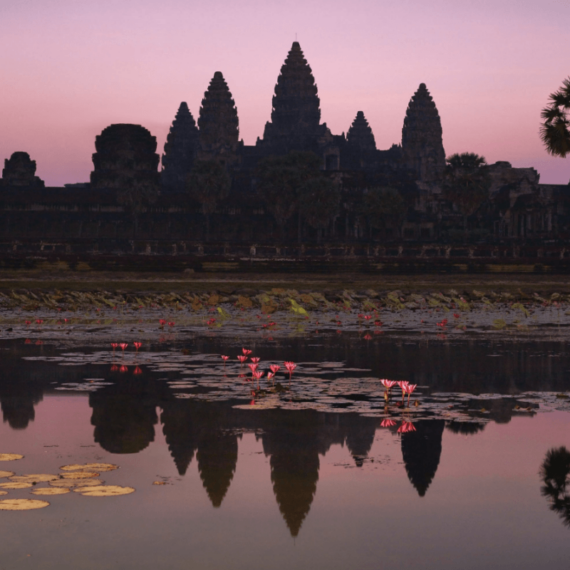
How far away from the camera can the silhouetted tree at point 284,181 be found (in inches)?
4530

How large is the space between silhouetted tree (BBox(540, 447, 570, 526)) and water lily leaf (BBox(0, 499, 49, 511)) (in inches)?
155

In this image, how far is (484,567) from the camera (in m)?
5.96

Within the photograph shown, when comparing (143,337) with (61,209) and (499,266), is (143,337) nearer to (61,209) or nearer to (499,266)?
(499,266)

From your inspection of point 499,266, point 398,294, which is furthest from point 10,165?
point 398,294

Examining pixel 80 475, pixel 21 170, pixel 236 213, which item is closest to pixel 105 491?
pixel 80 475

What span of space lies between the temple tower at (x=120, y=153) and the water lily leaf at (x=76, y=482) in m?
144

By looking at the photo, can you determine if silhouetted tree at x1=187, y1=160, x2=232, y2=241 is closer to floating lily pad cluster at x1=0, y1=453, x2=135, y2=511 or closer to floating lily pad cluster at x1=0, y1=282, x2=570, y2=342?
floating lily pad cluster at x1=0, y1=282, x2=570, y2=342

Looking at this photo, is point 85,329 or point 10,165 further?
point 10,165

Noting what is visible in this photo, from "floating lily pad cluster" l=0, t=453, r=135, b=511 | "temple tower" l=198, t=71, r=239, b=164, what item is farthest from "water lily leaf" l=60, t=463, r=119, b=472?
"temple tower" l=198, t=71, r=239, b=164

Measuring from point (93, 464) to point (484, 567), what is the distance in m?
4.07

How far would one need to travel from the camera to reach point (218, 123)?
174750mm

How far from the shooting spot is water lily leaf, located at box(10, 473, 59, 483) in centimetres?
796

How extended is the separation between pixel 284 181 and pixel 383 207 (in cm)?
1240

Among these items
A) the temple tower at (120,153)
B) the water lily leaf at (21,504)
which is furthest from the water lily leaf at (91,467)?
the temple tower at (120,153)
